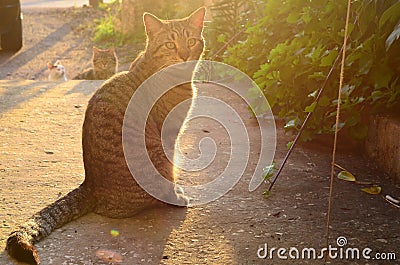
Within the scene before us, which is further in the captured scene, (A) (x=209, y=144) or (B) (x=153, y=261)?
(A) (x=209, y=144)

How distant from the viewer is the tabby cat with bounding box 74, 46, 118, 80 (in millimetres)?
7121

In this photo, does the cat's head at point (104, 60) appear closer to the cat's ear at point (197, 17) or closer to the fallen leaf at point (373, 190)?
the cat's ear at point (197, 17)

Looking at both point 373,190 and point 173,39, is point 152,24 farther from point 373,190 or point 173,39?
point 373,190

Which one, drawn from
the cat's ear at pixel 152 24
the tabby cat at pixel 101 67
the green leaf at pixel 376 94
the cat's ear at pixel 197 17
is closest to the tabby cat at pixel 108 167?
the cat's ear at pixel 152 24

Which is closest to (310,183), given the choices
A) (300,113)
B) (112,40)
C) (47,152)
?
(300,113)

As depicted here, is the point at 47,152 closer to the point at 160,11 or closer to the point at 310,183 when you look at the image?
the point at 310,183

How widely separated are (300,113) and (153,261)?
1.72 m

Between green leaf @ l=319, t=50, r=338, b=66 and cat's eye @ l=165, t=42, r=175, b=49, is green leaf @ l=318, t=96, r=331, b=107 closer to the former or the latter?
green leaf @ l=319, t=50, r=338, b=66

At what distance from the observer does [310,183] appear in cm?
305
